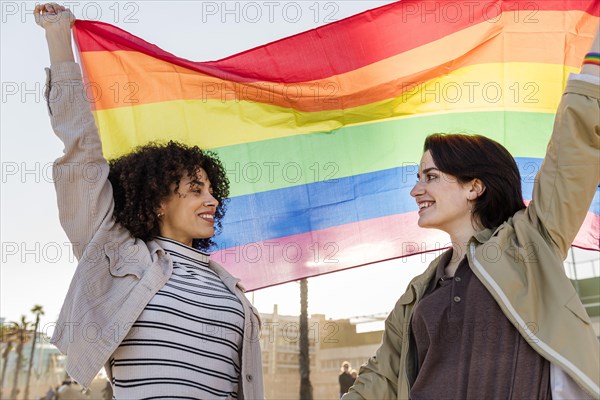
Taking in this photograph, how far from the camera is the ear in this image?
10.8 feet

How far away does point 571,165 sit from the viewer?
2828 millimetres

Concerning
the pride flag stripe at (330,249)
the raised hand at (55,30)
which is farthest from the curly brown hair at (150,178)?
the raised hand at (55,30)

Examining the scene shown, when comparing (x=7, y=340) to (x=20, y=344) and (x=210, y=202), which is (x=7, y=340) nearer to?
(x=20, y=344)

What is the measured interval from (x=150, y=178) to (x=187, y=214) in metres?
0.27

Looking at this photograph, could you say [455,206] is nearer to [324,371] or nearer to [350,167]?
[350,167]

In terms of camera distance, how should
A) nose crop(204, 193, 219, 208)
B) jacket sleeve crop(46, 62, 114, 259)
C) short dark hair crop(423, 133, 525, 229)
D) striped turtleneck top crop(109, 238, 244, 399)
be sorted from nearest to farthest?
1. striped turtleneck top crop(109, 238, 244, 399)
2. short dark hair crop(423, 133, 525, 229)
3. jacket sleeve crop(46, 62, 114, 259)
4. nose crop(204, 193, 219, 208)

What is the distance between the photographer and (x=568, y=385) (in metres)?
2.68

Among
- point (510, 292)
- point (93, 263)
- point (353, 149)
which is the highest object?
point (353, 149)

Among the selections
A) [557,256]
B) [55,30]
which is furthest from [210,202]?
[557,256]

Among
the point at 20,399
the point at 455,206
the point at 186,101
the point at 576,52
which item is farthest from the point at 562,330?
the point at 20,399

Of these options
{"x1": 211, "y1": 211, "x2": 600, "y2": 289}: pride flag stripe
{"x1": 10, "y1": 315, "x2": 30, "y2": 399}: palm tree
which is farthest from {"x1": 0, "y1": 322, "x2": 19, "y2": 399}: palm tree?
{"x1": 211, "y1": 211, "x2": 600, "y2": 289}: pride flag stripe

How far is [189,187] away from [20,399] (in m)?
50.7

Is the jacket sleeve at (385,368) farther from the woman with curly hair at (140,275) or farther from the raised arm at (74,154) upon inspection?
the raised arm at (74,154)

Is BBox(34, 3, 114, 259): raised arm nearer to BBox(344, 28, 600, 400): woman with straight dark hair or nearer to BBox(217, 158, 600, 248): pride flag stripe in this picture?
BBox(217, 158, 600, 248): pride flag stripe
